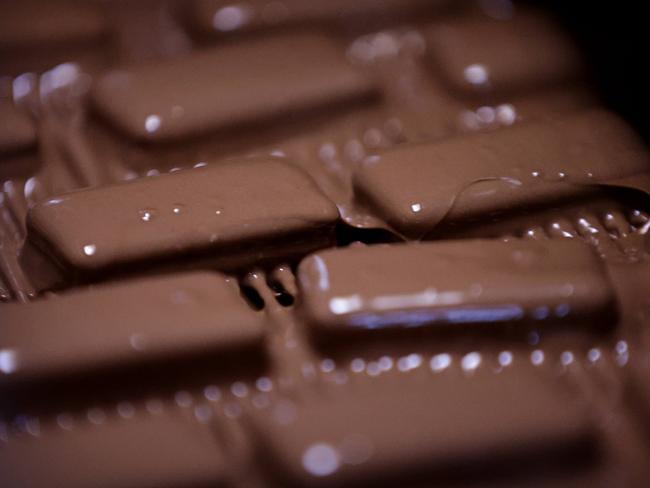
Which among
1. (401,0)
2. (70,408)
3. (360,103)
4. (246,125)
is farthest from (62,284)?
(401,0)

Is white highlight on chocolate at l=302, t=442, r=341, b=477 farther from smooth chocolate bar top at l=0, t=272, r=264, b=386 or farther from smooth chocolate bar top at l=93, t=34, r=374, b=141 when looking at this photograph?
smooth chocolate bar top at l=93, t=34, r=374, b=141

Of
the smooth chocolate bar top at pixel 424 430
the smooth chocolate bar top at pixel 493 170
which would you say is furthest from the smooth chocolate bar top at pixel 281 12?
the smooth chocolate bar top at pixel 424 430

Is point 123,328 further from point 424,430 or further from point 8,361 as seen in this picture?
point 424,430

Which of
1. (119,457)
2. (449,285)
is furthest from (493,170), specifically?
(119,457)

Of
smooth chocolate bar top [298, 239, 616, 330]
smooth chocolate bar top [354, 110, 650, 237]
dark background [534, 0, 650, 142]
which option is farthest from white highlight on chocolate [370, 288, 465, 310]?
dark background [534, 0, 650, 142]

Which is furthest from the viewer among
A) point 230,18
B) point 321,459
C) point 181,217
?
point 230,18

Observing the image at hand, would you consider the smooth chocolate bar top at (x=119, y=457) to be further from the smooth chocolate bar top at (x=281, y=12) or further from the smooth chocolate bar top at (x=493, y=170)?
the smooth chocolate bar top at (x=281, y=12)
